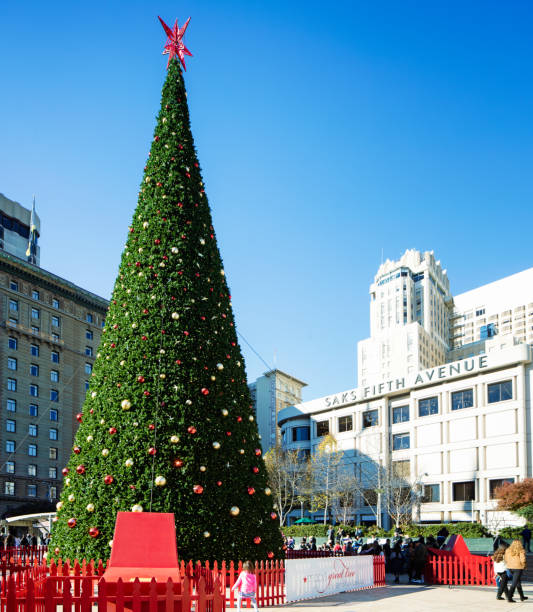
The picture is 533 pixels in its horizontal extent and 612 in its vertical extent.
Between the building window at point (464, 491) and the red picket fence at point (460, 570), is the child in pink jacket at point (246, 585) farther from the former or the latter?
the building window at point (464, 491)

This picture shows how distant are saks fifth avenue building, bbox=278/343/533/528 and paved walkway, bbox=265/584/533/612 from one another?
4058 centimetres

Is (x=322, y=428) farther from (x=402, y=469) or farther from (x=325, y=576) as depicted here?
(x=325, y=576)

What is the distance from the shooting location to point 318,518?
3145 inches

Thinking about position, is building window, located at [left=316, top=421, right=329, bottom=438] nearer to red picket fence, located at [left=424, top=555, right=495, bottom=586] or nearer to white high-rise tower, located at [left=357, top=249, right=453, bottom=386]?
white high-rise tower, located at [left=357, top=249, right=453, bottom=386]

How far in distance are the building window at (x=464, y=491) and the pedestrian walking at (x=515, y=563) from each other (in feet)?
157

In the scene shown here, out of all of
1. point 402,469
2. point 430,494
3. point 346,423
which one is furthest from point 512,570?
point 346,423

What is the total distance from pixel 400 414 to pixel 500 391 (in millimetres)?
13646

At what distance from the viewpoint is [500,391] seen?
199 ft

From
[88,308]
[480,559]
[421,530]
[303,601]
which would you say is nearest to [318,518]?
[421,530]

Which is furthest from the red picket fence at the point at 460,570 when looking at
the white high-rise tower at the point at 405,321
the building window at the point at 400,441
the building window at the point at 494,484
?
the white high-rise tower at the point at 405,321

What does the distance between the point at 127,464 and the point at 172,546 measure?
7.53ft

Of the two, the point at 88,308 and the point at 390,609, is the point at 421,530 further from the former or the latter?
the point at 88,308

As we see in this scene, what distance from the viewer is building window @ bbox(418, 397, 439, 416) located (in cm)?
6681

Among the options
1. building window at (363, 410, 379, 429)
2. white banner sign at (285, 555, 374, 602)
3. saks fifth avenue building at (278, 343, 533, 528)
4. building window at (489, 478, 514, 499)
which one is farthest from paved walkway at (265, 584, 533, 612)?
building window at (363, 410, 379, 429)
